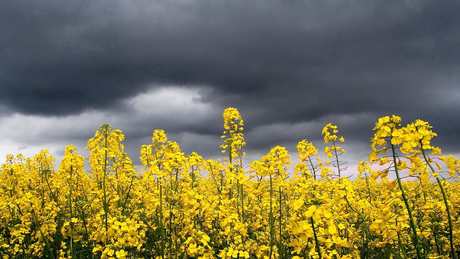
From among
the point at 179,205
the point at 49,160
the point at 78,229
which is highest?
the point at 49,160

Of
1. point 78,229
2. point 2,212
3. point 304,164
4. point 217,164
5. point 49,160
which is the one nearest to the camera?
point 78,229

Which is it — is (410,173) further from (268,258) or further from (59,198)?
(59,198)

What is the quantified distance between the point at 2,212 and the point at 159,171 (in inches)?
230

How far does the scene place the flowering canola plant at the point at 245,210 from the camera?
3.09m

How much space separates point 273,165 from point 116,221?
102 inches

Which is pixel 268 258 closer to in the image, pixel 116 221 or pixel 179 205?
pixel 179 205

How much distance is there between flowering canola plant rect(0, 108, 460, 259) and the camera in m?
3.09

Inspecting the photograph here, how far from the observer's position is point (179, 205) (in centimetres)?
492

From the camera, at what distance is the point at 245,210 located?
566 cm

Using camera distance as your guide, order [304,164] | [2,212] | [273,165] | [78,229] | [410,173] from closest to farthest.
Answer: [410,173] → [273,165] → [78,229] → [304,164] → [2,212]

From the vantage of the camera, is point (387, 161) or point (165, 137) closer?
point (387, 161)

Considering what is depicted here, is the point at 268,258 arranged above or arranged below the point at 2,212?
below

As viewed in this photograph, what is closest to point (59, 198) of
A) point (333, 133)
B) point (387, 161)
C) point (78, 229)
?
point (78, 229)

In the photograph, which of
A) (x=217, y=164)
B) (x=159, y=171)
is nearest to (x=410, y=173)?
(x=159, y=171)
